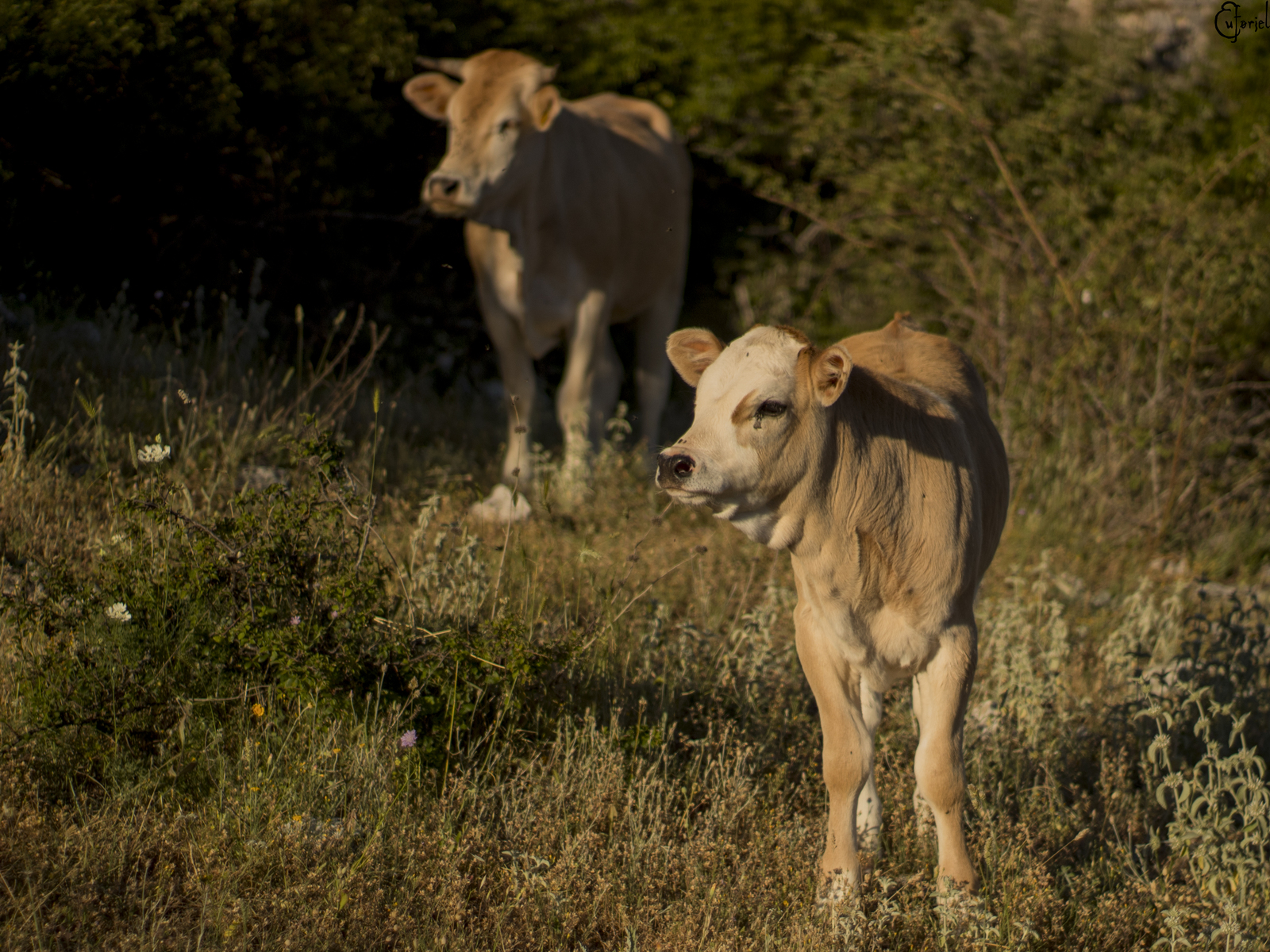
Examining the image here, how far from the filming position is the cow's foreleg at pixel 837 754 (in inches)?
129

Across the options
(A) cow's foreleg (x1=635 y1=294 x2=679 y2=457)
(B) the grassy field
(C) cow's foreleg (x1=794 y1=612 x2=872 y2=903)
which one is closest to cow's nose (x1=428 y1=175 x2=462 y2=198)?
(B) the grassy field

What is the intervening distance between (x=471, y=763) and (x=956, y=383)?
1.81m

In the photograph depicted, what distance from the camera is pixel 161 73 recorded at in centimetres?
597

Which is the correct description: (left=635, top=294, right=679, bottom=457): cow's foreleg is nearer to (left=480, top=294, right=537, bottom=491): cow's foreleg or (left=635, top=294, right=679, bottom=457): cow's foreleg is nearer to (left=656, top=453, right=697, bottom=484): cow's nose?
(left=480, top=294, right=537, bottom=491): cow's foreleg

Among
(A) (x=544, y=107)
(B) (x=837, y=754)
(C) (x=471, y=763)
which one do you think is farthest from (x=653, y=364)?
(B) (x=837, y=754)

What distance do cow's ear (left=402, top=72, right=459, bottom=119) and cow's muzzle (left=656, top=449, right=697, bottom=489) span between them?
4.00 metres

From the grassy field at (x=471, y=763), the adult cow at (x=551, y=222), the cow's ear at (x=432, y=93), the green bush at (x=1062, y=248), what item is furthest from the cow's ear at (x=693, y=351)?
the green bush at (x=1062, y=248)

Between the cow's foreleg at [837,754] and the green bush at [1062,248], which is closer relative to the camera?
the cow's foreleg at [837,754]

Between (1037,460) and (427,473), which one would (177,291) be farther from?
(1037,460)

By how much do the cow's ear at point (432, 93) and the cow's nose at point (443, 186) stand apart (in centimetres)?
69

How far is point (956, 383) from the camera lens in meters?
3.80

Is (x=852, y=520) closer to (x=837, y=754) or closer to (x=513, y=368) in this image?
(x=837, y=754)

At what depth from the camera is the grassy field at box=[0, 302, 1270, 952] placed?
10.1ft

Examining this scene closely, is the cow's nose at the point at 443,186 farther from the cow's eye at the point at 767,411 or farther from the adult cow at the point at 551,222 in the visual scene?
the cow's eye at the point at 767,411
